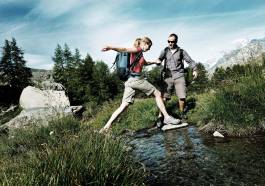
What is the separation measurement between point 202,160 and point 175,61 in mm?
4491

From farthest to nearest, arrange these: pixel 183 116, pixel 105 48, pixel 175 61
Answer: pixel 183 116 → pixel 175 61 → pixel 105 48

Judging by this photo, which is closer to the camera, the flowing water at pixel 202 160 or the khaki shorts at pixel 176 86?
the flowing water at pixel 202 160

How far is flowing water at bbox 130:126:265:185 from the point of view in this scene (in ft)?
15.4

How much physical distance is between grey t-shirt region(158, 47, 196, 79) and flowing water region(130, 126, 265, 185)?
248cm

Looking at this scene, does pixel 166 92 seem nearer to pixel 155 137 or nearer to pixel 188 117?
pixel 188 117

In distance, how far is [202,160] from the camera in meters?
5.55

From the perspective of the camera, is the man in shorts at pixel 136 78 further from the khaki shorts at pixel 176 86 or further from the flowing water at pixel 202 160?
the khaki shorts at pixel 176 86

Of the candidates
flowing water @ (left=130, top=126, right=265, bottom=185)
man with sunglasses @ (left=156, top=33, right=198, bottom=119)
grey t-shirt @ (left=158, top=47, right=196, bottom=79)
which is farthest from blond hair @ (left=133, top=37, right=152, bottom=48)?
flowing water @ (left=130, top=126, right=265, bottom=185)

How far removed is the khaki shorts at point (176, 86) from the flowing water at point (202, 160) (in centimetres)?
224

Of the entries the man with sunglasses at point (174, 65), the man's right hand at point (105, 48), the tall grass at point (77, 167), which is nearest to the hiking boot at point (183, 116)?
the man with sunglasses at point (174, 65)

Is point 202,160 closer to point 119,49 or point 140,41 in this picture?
point 119,49

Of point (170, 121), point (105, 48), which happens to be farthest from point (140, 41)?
point (170, 121)

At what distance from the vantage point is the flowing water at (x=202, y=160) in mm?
4699

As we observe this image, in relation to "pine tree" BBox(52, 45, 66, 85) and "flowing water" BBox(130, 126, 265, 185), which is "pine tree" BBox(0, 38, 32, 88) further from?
"flowing water" BBox(130, 126, 265, 185)
